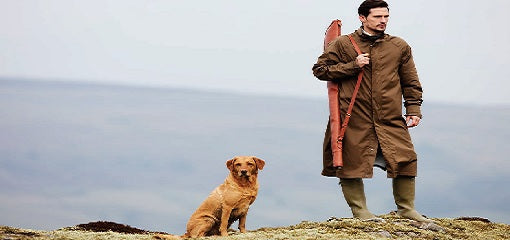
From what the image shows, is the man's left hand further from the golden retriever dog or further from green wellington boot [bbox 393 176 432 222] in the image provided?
the golden retriever dog

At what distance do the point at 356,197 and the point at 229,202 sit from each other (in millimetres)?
1870

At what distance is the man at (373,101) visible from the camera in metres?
10.9

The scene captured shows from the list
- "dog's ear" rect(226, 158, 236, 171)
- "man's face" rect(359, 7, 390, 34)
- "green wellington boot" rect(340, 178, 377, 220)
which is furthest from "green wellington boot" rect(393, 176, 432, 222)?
"dog's ear" rect(226, 158, 236, 171)

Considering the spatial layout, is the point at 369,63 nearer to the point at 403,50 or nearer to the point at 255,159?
the point at 403,50

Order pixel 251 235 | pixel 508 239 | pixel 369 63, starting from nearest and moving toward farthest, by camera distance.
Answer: pixel 251 235 → pixel 369 63 → pixel 508 239

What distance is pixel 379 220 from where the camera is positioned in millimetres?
11148

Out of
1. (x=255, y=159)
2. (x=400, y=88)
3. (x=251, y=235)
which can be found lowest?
(x=251, y=235)

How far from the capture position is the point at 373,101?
1091cm

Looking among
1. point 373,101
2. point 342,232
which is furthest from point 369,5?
point 342,232

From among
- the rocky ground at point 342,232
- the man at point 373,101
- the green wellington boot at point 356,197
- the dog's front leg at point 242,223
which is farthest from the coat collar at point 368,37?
the dog's front leg at point 242,223

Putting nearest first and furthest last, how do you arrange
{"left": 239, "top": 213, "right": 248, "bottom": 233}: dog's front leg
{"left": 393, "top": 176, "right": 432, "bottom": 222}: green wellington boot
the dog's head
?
the dog's head → {"left": 239, "top": 213, "right": 248, "bottom": 233}: dog's front leg → {"left": 393, "top": 176, "right": 432, "bottom": 222}: green wellington boot

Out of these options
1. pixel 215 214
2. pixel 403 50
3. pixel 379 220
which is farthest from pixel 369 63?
pixel 215 214

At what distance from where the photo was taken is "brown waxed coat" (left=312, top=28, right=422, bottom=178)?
10922 mm

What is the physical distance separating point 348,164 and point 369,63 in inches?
51.1
